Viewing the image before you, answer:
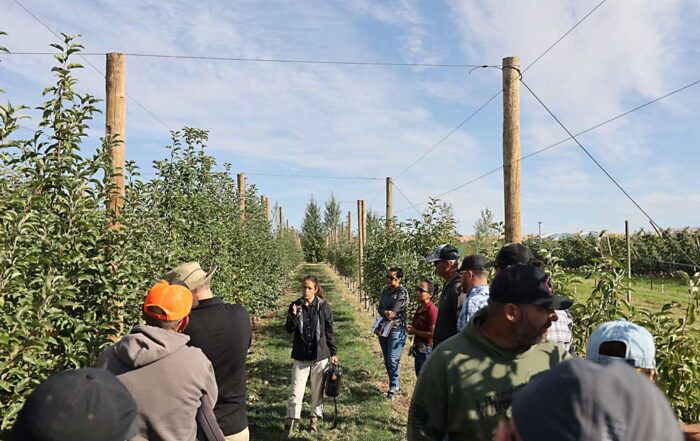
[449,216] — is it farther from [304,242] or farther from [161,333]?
[304,242]

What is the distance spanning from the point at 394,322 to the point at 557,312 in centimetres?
Answer: 428

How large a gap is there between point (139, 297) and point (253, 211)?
30.9 ft

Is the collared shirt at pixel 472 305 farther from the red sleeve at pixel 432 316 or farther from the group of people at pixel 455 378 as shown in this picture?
the red sleeve at pixel 432 316

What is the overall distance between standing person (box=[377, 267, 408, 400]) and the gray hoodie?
4861 millimetres

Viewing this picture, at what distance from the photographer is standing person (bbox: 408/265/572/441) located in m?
2.04

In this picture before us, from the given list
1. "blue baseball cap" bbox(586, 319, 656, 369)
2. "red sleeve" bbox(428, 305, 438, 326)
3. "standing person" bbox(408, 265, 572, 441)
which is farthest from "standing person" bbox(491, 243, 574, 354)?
"red sleeve" bbox(428, 305, 438, 326)

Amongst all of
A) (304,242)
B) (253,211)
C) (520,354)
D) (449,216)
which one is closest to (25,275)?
(520,354)

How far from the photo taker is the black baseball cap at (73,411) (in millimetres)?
1188

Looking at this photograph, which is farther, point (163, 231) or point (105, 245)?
point (163, 231)

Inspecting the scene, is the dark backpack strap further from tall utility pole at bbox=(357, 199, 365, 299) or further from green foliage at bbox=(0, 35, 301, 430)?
tall utility pole at bbox=(357, 199, 365, 299)

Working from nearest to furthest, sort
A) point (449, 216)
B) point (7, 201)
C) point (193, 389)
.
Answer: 1. point (193, 389)
2. point (7, 201)
3. point (449, 216)

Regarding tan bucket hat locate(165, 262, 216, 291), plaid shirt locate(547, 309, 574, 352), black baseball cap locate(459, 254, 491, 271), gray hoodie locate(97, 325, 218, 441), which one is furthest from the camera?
black baseball cap locate(459, 254, 491, 271)

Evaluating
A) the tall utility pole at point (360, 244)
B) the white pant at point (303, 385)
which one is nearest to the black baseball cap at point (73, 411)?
the white pant at point (303, 385)

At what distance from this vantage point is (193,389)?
249cm
